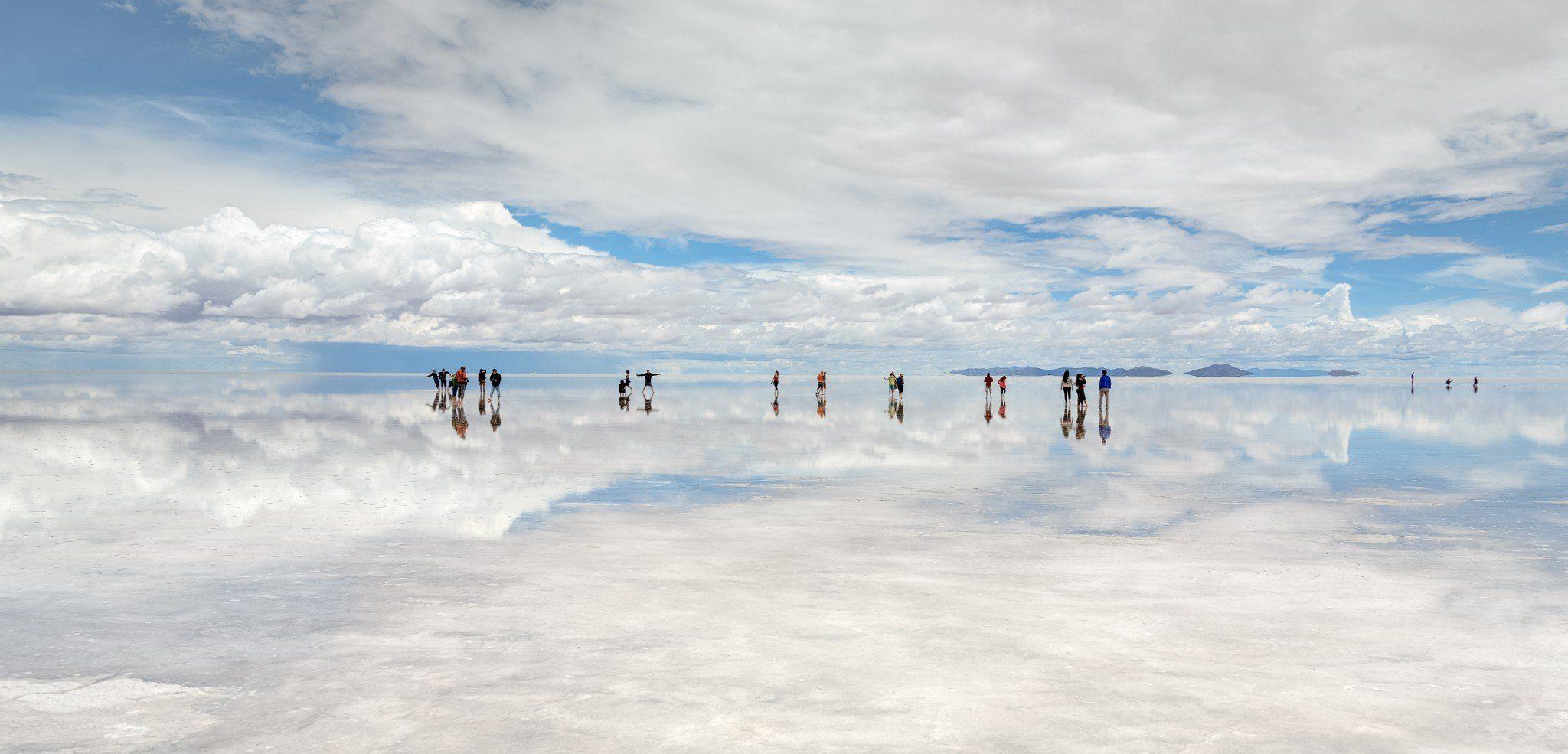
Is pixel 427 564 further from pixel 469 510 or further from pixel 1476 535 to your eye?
pixel 1476 535

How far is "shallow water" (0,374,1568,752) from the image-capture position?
5.60 meters

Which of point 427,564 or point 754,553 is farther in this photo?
point 754,553

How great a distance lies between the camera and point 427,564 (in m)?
10.1

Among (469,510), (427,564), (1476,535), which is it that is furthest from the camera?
(469,510)

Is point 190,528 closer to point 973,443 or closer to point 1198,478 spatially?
point 1198,478

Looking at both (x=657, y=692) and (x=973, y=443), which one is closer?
(x=657, y=692)

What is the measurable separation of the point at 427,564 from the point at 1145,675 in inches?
286

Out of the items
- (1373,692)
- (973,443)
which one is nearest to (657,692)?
(1373,692)

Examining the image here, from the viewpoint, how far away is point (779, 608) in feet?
27.2

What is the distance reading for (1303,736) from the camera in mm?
5402

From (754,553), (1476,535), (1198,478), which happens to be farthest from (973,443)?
(754,553)

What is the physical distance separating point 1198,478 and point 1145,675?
1268 cm

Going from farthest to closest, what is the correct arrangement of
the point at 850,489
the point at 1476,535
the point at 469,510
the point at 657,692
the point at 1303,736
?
1. the point at 850,489
2. the point at 469,510
3. the point at 1476,535
4. the point at 657,692
5. the point at 1303,736

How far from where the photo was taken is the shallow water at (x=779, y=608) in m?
5.60
